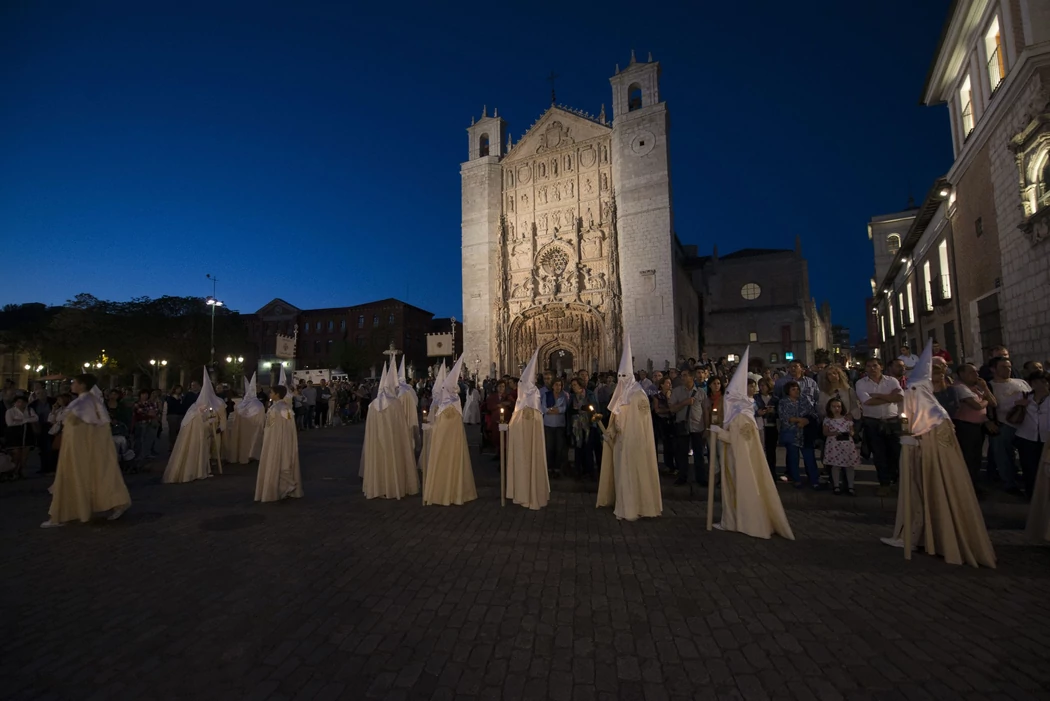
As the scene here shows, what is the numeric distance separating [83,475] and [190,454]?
3161 mm

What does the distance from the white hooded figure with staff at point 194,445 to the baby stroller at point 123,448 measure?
4.07ft

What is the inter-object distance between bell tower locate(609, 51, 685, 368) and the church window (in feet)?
58.7

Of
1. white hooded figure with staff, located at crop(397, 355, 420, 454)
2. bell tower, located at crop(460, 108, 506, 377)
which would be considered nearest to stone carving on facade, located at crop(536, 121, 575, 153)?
bell tower, located at crop(460, 108, 506, 377)

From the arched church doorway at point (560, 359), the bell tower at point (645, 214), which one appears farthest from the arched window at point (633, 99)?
the arched church doorway at point (560, 359)

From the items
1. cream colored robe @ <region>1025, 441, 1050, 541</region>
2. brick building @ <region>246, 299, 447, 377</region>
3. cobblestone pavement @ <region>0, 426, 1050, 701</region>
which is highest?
brick building @ <region>246, 299, 447, 377</region>

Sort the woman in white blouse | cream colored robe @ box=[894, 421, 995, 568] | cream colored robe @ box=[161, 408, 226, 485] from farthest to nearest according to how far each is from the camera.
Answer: the woman in white blouse → cream colored robe @ box=[161, 408, 226, 485] → cream colored robe @ box=[894, 421, 995, 568]

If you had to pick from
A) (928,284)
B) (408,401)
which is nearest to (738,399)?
(408,401)

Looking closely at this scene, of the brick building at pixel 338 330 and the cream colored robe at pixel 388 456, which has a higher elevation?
the brick building at pixel 338 330

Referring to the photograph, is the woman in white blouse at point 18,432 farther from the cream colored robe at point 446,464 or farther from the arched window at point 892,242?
the arched window at point 892,242

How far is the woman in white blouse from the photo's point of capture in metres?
9.08

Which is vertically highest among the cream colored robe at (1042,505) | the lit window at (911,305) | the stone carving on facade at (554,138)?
the stone carving on facade at (554,138)

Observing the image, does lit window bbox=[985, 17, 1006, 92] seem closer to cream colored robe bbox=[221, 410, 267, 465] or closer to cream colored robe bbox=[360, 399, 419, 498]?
cream colored robe bbox=[360, 399, 419, 498]

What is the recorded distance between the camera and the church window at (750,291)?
41594 mm

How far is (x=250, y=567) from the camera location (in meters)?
4.32
